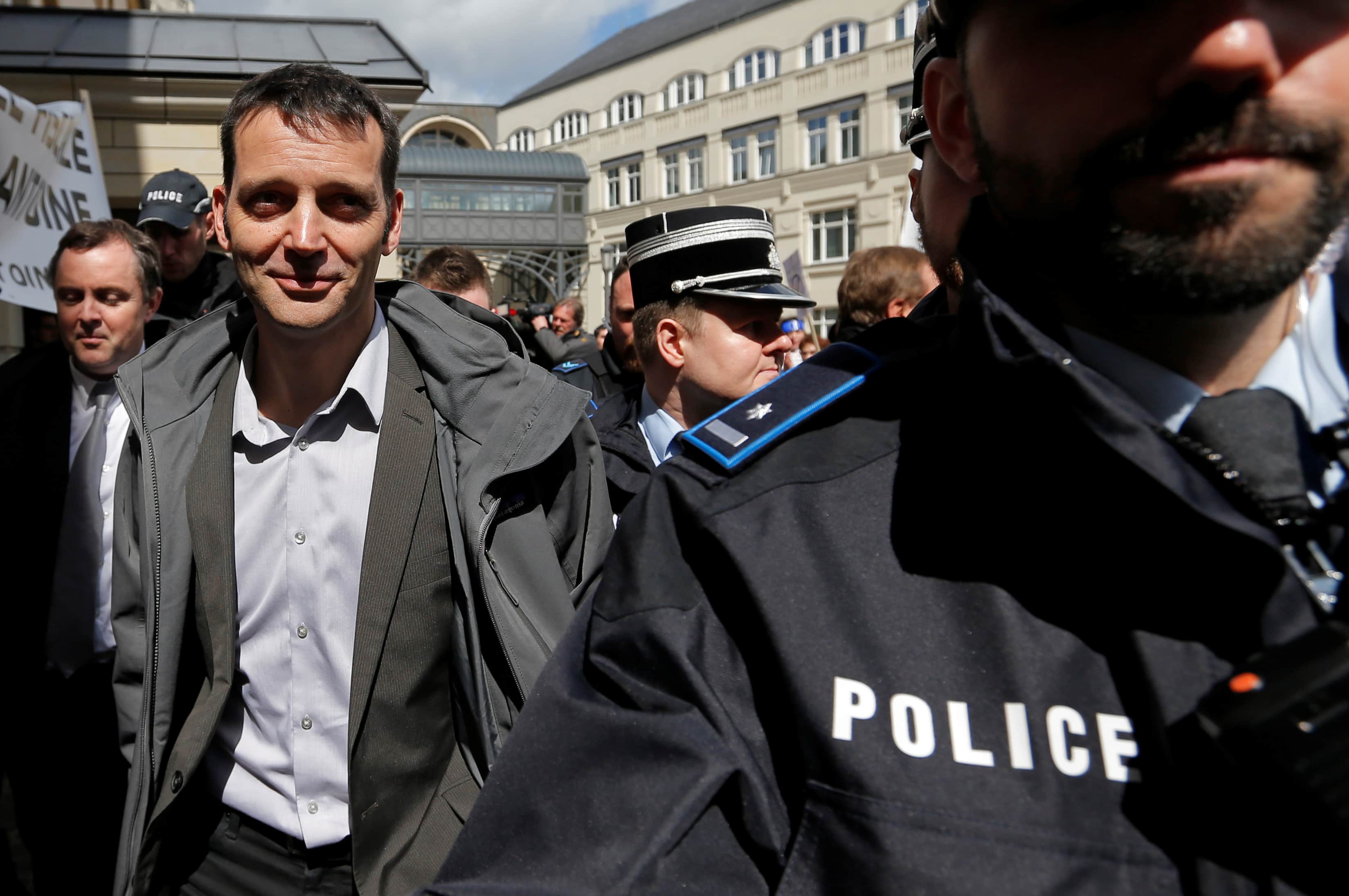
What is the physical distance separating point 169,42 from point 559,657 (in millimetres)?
7538

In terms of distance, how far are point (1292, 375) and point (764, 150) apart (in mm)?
33788

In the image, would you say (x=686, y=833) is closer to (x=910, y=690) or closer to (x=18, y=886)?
(x=910, y=690)

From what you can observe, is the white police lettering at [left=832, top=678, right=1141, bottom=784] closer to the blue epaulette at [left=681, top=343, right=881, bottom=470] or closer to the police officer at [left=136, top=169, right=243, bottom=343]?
the blue epaulette at [left=681, top=343, right=881, bottom=470]

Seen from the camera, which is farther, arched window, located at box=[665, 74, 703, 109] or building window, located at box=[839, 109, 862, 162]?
arched window, located at box=[665, 74, 703, 109]

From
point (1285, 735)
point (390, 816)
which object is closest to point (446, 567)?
A: point (390, 816)

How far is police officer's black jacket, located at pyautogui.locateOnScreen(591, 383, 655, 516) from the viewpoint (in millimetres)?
3061

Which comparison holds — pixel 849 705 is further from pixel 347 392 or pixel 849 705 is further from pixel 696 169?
pixel 696 169

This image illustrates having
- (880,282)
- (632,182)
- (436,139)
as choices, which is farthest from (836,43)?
(880,282)

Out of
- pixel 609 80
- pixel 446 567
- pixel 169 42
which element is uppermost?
pixel 609 80

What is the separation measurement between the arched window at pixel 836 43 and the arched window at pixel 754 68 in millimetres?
1606

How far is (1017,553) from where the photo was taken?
93cm

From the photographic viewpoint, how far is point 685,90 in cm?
3597

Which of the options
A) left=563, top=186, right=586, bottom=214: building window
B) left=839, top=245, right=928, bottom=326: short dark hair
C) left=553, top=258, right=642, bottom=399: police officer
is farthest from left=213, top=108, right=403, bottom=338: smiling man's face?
left=563, top=186, right=586, bottom=214: building window

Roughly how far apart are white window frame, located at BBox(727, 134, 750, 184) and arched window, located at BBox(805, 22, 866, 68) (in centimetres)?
337
